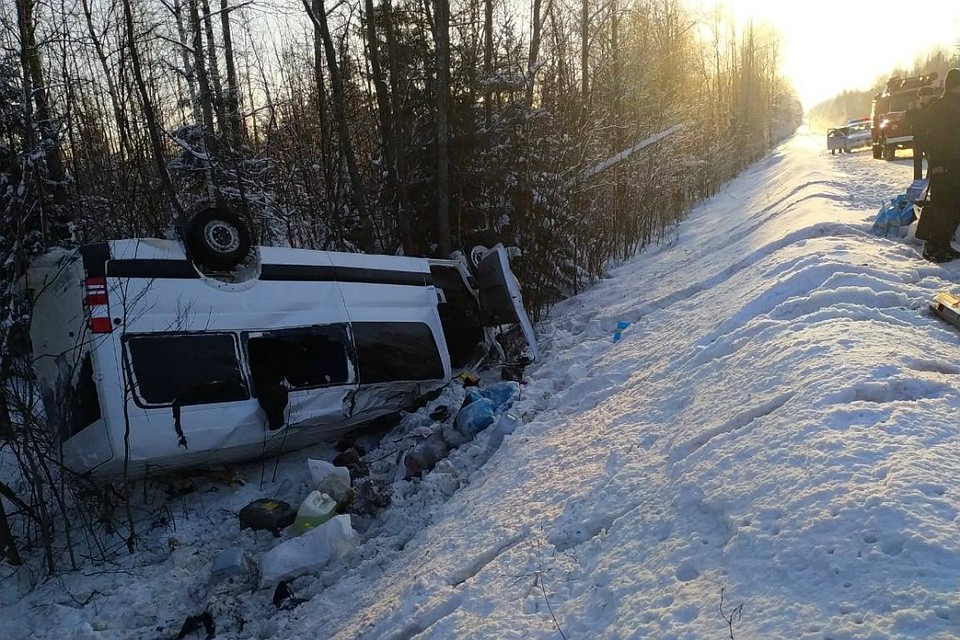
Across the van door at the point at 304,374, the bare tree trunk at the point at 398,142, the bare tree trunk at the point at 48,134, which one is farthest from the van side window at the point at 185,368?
the bare tree trunk at the point at 398,142

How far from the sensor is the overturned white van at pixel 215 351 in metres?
4.41

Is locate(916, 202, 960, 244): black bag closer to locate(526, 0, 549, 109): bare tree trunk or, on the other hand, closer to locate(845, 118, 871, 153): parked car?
locate(526, 0, 549, 109): bare tree trunk

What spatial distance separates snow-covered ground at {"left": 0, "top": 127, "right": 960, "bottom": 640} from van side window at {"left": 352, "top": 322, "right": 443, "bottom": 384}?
1.51ft

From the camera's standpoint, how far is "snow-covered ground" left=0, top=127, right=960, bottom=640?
2266 mm

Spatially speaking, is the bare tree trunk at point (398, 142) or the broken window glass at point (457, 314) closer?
the broken window glass at point (457, 314)

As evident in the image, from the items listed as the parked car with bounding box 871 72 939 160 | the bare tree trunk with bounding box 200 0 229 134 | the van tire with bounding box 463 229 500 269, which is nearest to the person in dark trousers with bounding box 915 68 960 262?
the van tire with bounding box 463 229 500 269

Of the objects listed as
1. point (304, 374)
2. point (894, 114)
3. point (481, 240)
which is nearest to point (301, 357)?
point (304, 374)

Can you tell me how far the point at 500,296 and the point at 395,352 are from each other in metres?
1.64

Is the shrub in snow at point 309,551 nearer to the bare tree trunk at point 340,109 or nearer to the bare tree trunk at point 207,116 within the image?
the bare tree trunk at point 340,109

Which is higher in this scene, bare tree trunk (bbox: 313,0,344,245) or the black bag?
bare tree trunk (bbox: 313,0,344,245)

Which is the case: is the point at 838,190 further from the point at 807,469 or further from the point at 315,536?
the point at 315,536

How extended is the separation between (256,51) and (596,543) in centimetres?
1651

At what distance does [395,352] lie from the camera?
615 centimetres

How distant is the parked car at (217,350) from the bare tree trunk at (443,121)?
3.24 m
